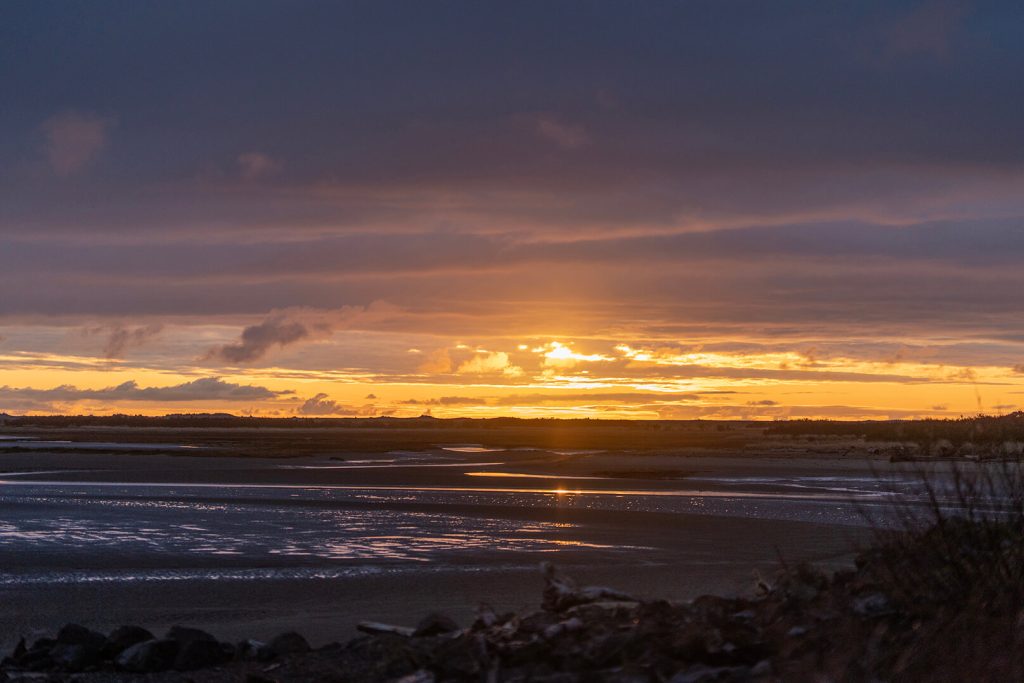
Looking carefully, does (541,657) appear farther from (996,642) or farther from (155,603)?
(155,603)

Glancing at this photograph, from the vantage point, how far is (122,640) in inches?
471

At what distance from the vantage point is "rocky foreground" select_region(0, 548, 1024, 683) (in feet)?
30.1

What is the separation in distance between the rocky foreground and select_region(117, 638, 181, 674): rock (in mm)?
11

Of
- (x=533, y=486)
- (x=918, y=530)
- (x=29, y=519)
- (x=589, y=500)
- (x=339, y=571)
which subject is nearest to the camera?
(x=918, y=530)

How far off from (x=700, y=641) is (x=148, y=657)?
5.41m

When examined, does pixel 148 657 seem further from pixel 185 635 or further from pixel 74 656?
pixel 74 656

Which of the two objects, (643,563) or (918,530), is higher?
(918,530)

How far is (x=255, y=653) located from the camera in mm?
11641

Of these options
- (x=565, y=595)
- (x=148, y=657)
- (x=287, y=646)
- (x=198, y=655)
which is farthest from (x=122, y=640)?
(x=565, y=595)

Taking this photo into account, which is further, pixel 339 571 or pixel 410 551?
pixel 410 551

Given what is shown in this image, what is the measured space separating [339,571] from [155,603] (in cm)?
355

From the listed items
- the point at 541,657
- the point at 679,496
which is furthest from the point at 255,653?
the point at 679,496

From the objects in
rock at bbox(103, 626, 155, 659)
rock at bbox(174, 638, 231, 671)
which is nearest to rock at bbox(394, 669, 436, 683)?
rock at bbox(174, 638, 231, 671)

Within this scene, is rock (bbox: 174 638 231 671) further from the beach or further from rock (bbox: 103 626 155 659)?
the beach
